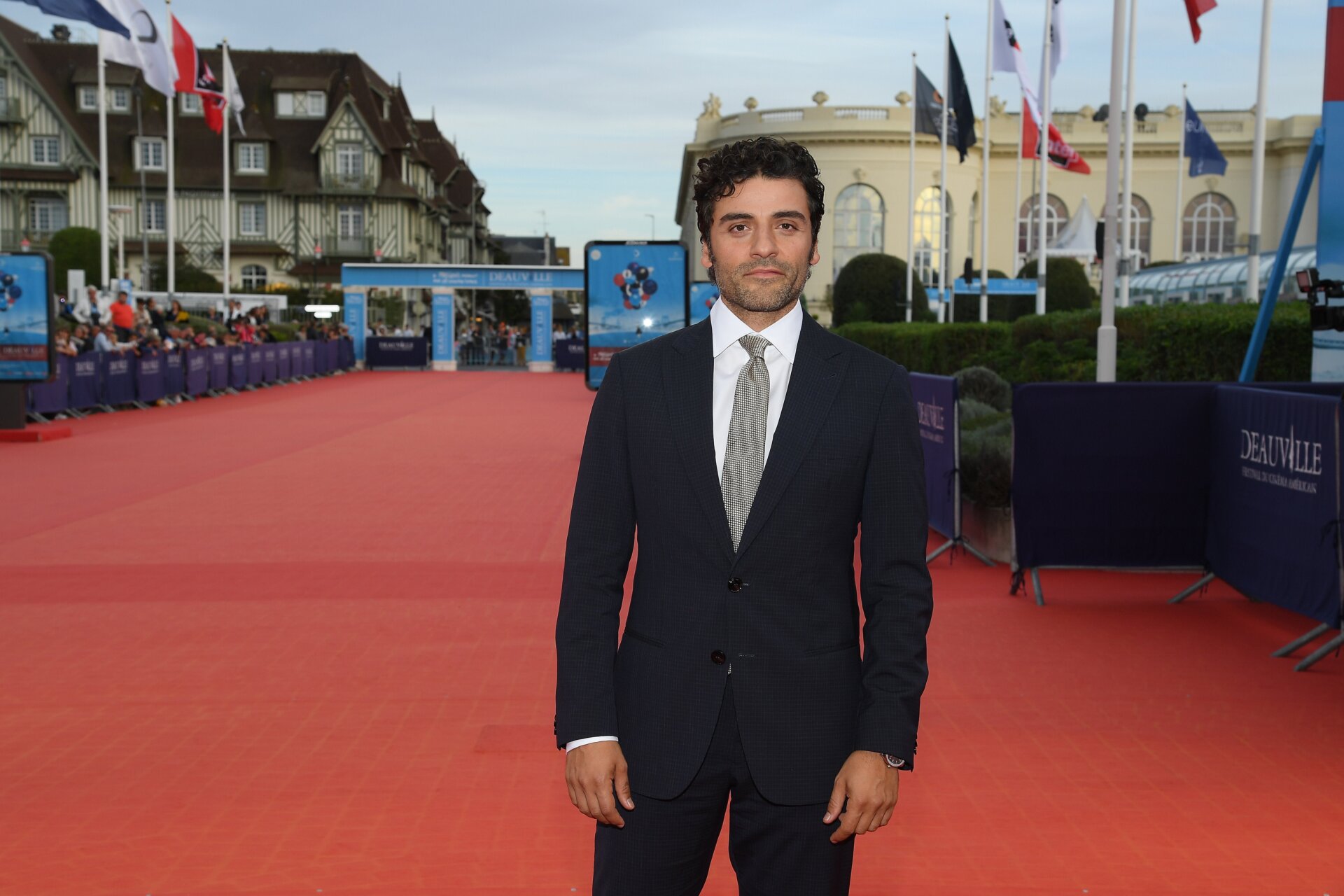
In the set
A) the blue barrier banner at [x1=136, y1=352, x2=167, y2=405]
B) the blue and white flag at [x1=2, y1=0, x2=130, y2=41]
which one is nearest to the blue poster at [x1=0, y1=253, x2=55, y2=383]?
the blue and white flag at [x1=2, y1=0, x2=130, y2=41]

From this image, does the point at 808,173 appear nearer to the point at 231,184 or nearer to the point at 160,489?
the point at 160,489

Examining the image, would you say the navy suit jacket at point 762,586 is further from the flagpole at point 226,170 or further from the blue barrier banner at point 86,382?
the flagpole at point 226,170

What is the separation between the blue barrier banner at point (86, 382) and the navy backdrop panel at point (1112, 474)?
2051 centimetres

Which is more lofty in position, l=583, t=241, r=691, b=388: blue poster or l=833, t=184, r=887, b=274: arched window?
l=833, t=184, r=887, b=274: arched window

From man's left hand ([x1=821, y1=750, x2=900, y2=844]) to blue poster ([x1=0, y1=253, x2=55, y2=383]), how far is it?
20391mm

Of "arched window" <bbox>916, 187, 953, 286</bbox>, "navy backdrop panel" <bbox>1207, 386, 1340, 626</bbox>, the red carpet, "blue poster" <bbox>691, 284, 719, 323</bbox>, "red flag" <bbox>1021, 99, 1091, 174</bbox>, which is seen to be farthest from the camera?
"arched window" <bbox>916, 187, 953, 286</bbox>

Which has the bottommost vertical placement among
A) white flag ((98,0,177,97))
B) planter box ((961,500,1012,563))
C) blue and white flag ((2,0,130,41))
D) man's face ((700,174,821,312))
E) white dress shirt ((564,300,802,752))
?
planter box ((961,500,1012,563))

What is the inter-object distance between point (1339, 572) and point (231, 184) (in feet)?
229

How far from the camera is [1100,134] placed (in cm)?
7800

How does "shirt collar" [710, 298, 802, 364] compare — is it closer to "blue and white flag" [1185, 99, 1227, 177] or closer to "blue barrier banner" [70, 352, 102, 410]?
"blue barrier banner" [70, 352, 102, 410]

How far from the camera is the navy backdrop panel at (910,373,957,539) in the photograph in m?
11.4

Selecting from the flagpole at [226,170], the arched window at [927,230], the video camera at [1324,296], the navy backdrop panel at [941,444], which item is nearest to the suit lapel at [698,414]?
the navy backdrop panel at [941,444]

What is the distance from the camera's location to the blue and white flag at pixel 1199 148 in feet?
117

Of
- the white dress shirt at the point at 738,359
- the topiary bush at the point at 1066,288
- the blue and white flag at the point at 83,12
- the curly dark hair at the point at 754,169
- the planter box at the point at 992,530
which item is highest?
the blue and white flag at the point at 83,12
